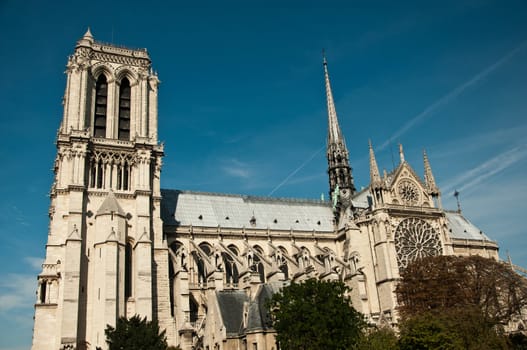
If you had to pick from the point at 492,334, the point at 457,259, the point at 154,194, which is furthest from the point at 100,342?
the point at 457,259

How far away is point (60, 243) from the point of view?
43.4 m

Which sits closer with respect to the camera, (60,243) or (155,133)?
(60,243)

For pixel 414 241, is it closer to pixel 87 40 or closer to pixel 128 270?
pixel 128 270

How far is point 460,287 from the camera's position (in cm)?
4509

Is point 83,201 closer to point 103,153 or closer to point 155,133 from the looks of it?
point 103,153

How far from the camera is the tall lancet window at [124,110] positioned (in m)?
49.9

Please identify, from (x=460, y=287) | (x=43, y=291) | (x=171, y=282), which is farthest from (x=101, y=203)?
(x=460, y=287)

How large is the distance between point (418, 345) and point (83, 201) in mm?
28371

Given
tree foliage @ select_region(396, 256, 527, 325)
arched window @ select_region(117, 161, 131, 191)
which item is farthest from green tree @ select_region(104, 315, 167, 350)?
tree foliage @ select_region(396, 256, 527, 325)

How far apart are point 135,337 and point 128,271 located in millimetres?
12634

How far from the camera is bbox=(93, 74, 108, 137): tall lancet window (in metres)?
49.0

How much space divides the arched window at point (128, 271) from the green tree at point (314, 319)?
48.5 feet

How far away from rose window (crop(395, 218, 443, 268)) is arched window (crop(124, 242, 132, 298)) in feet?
85.6

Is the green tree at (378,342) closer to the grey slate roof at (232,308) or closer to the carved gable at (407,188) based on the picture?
the grey slate roof at (232,308)
